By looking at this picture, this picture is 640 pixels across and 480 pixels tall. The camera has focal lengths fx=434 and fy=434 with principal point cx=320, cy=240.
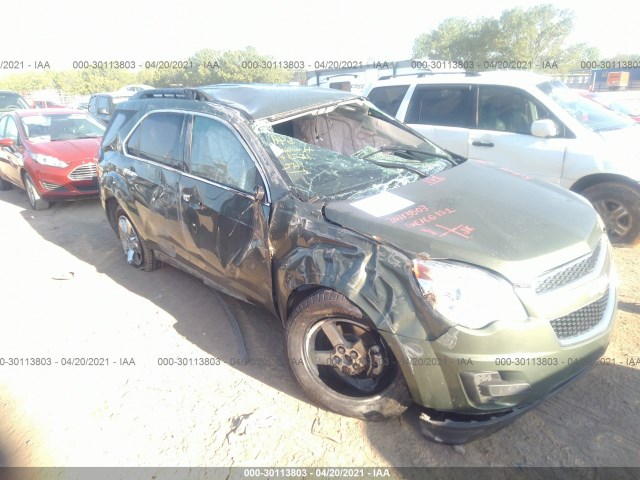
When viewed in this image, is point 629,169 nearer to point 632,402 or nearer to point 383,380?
point 632,402

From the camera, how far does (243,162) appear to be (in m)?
2.89

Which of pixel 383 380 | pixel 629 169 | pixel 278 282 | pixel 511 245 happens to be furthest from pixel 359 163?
pixel 629 169

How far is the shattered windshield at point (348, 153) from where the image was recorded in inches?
109

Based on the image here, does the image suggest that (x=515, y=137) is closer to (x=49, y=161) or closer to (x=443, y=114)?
(x=443, y=114)

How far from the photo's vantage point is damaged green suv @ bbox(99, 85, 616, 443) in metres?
2.02

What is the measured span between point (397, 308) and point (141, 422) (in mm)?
1736

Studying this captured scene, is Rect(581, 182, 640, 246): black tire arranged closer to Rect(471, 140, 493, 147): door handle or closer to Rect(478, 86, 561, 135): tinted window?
Rect(478, 86, 561, 135): tinted window

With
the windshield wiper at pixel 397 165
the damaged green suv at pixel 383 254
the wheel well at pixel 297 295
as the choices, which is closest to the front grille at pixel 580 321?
the damaged green suv at pixel 383 254

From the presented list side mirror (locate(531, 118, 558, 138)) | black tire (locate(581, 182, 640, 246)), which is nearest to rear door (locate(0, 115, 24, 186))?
side mirror (locate(531, 118, 558, 138))

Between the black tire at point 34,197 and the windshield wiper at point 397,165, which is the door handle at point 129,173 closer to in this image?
the windshield wiper at point 397,165

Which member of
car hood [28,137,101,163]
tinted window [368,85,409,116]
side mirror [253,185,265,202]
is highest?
tinted window [368,85,409,116]

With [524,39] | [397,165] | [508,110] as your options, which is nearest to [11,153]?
[397,165]

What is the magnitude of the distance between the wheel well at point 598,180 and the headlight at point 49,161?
7.16m

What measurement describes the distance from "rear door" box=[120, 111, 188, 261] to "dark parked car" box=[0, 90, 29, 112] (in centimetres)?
1236
